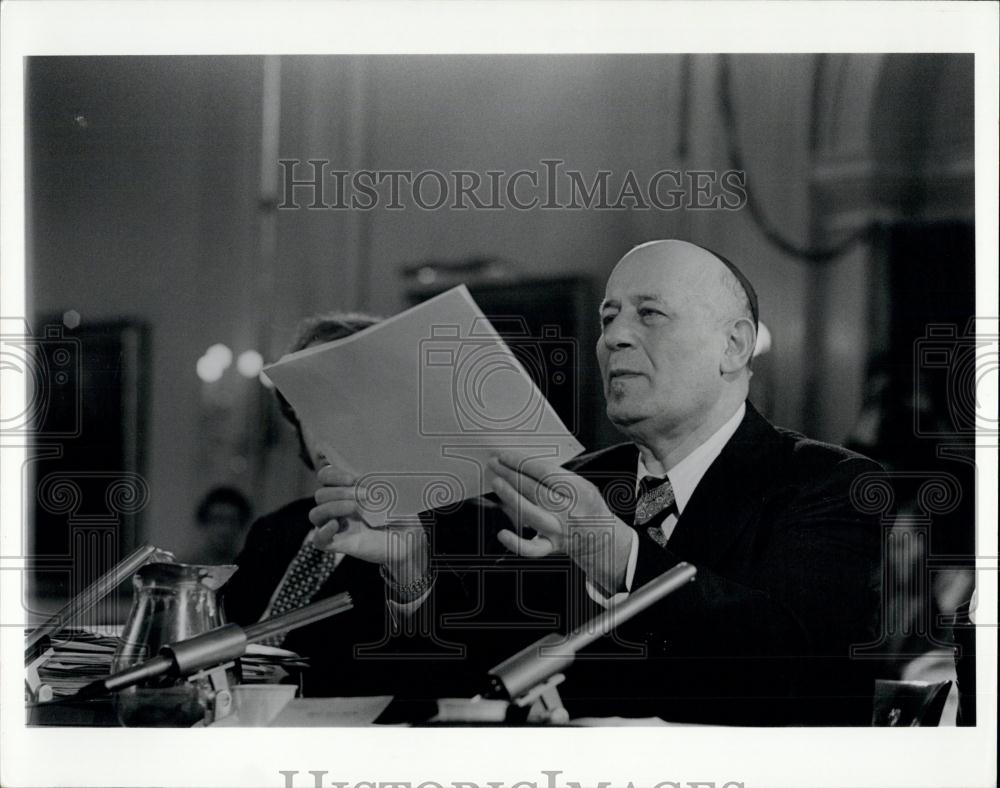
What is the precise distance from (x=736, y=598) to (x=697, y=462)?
0.25 m

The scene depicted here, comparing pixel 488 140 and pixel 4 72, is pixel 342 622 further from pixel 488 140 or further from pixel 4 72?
pixel 4 72

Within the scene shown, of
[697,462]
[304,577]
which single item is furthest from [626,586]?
[304,577]

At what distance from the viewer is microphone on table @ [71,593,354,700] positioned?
6.59 feet

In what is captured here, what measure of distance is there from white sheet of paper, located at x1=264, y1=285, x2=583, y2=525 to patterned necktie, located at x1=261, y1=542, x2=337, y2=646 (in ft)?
→ 0.47

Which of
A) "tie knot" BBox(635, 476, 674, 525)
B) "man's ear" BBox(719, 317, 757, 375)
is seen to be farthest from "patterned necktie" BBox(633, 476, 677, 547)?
"man's ear" BBox(719, 317, 757, 375)

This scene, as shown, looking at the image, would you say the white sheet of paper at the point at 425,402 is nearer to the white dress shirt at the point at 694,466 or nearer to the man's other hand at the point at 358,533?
the man's other hand at the point at 358,533

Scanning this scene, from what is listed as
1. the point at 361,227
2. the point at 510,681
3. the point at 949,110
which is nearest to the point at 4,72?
the point at 361,227

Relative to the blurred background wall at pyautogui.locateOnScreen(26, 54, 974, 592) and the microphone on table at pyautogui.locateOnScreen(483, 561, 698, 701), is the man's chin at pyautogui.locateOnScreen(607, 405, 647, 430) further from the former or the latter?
the microphone on table at pyautogui.locateOnScreen(483, 561, 698, 701)

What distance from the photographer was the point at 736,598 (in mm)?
1983

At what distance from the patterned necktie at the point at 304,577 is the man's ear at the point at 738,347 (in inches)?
31.3

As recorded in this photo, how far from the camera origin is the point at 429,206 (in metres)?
2.04

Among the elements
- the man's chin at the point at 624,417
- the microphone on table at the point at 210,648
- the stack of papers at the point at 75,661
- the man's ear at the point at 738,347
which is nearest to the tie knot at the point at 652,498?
the man's chin at the point at 624,417

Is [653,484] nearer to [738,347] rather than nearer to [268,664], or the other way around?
[738,347]

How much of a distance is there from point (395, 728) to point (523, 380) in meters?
0.68
